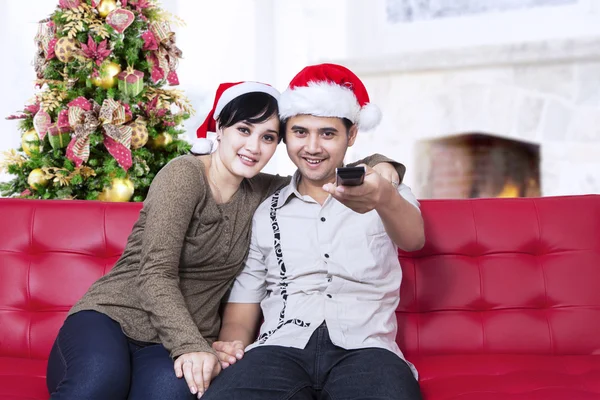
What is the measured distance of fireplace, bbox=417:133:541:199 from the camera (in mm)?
4180

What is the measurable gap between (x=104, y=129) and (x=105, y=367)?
1.44 m

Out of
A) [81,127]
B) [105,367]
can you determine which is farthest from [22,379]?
[81,127]

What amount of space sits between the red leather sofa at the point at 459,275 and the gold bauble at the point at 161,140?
88 centimetres

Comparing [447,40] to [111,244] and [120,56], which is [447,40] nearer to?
[120,56]

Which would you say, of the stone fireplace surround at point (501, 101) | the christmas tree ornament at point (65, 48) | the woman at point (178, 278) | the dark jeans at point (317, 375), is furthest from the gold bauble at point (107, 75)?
the stone fireplace surround at point (501, 101)

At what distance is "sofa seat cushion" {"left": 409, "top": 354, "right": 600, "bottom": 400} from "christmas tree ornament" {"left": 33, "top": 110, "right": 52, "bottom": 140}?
66.6 inches

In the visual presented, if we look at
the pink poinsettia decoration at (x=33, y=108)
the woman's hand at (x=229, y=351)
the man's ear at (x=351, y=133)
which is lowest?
the woman's hand at (x=229, y=351)

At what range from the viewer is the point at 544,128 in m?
4.02

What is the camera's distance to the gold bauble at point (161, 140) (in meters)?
2.85

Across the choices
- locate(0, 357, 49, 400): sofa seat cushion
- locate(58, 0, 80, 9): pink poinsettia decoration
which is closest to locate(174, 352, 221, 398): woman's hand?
locate(0, 357, 49, 400): sofa seat cushion

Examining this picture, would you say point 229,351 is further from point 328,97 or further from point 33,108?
point 33,108

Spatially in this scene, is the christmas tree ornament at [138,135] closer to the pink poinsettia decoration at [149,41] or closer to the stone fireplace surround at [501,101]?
the pink poinsettia decoration at [149,41]

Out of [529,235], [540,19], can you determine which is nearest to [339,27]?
[540,19]

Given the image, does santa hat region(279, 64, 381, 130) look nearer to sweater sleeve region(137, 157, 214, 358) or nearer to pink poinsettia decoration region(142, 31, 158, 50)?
sweater sleeve region(137, 157, 214, 358)
